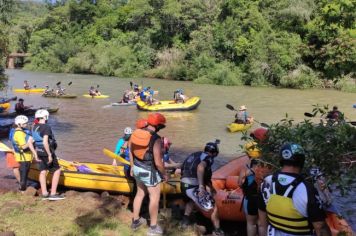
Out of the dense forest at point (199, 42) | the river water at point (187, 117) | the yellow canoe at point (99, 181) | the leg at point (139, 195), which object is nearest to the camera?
the leg at point (139, 195)

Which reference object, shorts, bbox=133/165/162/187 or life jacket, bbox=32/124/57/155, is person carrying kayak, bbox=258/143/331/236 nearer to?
shorts, bbox=133/165/162/187

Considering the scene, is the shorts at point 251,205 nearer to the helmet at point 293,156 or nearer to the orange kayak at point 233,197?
the orange kayak at point 233,197

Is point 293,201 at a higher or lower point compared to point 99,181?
higher

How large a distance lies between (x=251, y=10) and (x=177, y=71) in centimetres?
913

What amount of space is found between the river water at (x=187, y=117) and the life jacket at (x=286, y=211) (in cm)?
490

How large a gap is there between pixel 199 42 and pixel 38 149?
125 feet

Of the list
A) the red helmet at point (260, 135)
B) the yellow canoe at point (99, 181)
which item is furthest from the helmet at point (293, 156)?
the yellow canoe at point (99, 181)

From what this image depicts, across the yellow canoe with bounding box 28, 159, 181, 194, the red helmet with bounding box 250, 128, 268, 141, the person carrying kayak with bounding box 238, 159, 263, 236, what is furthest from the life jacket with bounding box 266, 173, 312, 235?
the yellow canoe with bounding box 28, 159, 181, 194

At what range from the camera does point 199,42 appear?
44156 millimetres

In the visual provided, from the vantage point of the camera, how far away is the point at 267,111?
22.4 meters

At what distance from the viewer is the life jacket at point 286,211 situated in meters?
3.13

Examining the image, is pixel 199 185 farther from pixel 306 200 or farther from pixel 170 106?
pixel 170 106

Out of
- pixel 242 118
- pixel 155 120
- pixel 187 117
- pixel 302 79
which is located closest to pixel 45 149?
pixel 155 120

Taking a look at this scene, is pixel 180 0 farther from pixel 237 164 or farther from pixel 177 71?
pixel 237 164
